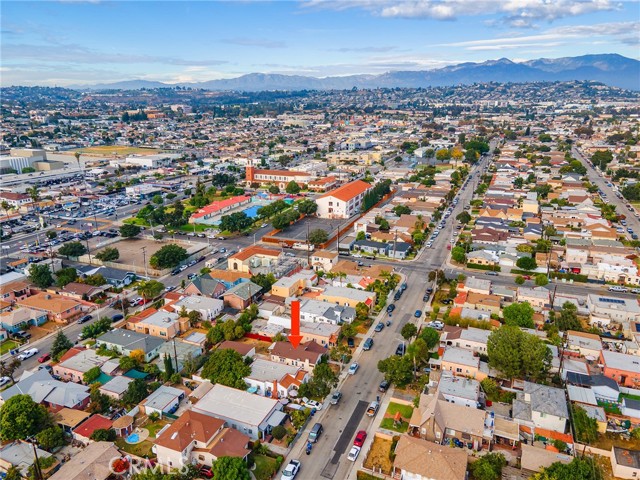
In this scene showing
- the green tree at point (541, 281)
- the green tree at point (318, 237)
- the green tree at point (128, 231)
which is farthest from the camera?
the green tree at point (128, 231)

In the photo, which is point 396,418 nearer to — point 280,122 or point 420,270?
point 420,270

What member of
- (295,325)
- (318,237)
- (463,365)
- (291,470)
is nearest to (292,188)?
(318,237)

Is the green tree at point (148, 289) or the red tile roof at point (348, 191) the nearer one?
the green tree at point (148, 289)

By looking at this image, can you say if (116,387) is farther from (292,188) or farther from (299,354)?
(292,188)

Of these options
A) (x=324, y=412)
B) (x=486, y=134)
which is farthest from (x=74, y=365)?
(x=486, y=134)

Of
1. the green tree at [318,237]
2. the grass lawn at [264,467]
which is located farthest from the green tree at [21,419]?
the green tree at [318,237]

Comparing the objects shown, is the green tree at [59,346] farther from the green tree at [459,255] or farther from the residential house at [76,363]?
the green tree at [459,255]

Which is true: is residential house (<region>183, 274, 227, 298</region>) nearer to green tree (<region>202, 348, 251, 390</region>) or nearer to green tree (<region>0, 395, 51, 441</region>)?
green tree (<region>202, 348, 251, 390</region>)
